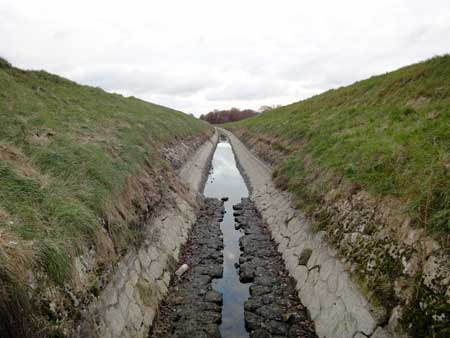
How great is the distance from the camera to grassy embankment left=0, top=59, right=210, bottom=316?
18.7 ft

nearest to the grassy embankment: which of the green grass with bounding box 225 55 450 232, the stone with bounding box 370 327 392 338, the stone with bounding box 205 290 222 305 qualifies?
the stone with bounding box 205 290 222 305

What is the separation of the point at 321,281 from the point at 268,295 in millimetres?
1703

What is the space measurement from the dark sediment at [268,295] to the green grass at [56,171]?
14.4ft

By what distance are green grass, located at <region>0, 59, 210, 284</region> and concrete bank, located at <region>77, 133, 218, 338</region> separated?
1.02 m

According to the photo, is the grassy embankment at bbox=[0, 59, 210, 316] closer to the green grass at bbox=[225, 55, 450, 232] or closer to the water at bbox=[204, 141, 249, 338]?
the water at bbox=[204, 141, 249, 338]

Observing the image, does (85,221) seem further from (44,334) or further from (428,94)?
(428,94)

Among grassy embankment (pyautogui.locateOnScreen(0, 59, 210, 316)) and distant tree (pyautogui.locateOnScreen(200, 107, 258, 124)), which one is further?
distant tree (pyautogui.locateOnScreen(200, 107, 258, 124))

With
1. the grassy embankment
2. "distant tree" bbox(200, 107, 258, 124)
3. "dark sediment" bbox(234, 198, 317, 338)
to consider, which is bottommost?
"dark sediment" bbox(234, 198, 317, 338)

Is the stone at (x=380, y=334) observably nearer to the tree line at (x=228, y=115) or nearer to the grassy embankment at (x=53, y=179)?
the grassy embankment at (x=53, y=179)

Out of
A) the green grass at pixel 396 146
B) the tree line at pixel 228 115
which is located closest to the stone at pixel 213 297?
the green grass at pixel 396 146

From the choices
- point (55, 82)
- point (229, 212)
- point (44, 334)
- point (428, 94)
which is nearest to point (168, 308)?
point (44, 334)

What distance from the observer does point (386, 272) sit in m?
7.11

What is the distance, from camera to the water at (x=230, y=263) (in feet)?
27.8

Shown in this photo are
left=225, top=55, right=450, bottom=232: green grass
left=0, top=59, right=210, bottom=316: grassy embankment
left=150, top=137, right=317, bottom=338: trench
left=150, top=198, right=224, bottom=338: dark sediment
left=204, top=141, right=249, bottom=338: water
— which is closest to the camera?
left=0, top=59, right=210, bottom=316: grassy embankment
